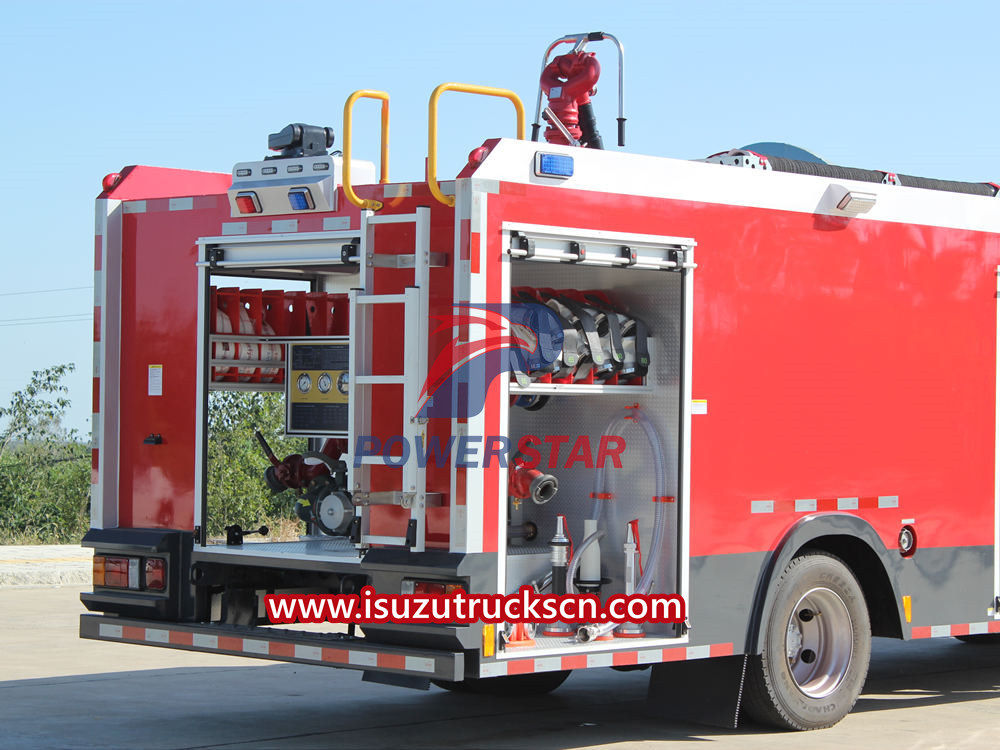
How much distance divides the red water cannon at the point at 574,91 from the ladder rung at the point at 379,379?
2.35m

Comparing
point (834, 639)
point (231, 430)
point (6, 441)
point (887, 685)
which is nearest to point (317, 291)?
point (834, 639)

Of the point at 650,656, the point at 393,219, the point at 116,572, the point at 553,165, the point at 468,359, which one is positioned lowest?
the point at 650,656

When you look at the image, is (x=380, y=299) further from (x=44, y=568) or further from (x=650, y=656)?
(x=44, y=568)

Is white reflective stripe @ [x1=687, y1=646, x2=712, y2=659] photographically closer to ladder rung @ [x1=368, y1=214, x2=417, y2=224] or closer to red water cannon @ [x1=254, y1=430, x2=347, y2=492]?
red water cannon @ [x1=254, y1=430, x2=347, y2=492]

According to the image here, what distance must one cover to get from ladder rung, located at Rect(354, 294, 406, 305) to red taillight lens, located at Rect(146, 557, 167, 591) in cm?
189

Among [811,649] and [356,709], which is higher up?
[811,649]

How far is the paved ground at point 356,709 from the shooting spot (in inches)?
326

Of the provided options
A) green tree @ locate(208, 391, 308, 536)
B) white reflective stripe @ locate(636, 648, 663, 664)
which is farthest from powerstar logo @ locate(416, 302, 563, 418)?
green tree @ locate(208, 391, 308, 536)

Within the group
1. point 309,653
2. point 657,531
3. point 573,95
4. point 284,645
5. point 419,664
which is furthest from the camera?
point 573,95

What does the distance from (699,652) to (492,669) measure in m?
1.36

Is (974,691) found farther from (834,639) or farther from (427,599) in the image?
(427,599)

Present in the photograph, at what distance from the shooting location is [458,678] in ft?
22.4

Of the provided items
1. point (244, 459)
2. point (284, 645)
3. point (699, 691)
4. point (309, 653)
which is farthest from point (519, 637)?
point (244, 459)

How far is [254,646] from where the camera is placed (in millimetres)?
7609
